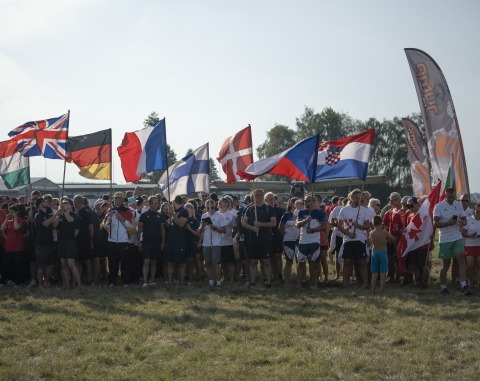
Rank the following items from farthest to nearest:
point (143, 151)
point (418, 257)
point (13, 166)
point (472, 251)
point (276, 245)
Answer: point (13, 166)
point (143, 151)
point (276, 245)
point (418, 257)
point (472, 251)

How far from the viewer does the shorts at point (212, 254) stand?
12.6m

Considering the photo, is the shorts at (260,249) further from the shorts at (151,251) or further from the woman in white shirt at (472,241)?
the woman in white shirt at (472,241)

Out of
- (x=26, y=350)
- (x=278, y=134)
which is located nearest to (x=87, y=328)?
(x=26, y=350)

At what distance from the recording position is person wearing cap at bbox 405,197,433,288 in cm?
1190

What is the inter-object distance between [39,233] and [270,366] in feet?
25.1

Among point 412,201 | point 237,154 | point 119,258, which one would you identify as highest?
point 237,154

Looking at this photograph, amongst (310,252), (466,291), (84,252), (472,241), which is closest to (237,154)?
(310,252)

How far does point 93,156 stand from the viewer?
13.6 metres

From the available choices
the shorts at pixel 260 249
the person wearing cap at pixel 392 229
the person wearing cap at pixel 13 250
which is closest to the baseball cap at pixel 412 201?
the person wearing cap at pixel 392 229

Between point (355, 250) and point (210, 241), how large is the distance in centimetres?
313

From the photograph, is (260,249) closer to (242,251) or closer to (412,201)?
(242,251)

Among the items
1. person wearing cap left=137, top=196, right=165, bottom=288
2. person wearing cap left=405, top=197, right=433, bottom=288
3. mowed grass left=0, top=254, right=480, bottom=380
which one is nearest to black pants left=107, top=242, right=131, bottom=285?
person wearing cap left=137, top=196, right=165, bottom=288

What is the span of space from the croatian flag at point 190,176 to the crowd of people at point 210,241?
1.14 m

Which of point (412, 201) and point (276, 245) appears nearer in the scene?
point (412, 201)
